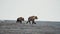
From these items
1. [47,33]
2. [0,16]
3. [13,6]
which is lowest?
[47,33]

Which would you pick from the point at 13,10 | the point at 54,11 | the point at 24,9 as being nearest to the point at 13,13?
the point at 13,10

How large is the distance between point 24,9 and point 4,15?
3.30ft

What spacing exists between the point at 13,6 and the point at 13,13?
0.34m

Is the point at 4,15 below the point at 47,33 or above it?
above

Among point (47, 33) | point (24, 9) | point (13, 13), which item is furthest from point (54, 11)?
point (47, 33)

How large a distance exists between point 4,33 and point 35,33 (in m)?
0.39

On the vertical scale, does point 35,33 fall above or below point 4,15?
below

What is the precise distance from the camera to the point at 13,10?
6.03 m

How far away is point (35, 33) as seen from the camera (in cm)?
160

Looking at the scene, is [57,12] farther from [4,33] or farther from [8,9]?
[4,33]

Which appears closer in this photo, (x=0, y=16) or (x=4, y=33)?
(x=4, y=33)

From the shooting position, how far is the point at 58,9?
234 inches

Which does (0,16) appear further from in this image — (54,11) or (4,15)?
(54,11)

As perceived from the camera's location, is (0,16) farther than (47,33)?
Yes
